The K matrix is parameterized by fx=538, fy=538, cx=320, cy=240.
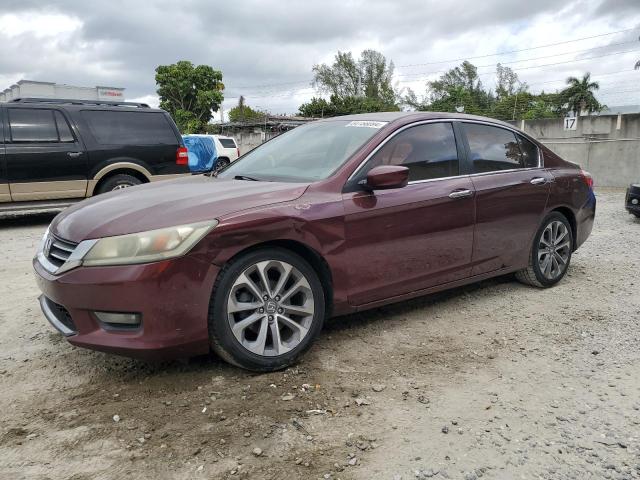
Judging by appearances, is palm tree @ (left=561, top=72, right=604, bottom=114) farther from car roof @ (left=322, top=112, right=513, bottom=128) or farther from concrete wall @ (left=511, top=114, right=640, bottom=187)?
car roof @ (left=322, top=112, right=513, bottom=128)

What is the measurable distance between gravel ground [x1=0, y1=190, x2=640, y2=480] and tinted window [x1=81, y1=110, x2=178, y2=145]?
472cm

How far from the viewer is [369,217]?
11.3ft

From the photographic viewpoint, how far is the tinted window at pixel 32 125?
7699 mm

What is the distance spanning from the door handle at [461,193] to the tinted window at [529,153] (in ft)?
3.09

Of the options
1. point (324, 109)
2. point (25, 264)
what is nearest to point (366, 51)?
point (324, 109)

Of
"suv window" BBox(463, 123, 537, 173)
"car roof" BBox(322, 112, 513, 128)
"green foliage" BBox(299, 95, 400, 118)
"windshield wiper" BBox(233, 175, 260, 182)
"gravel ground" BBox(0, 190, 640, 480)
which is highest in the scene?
"green foliage" BBox(299, 95, 400, 118)

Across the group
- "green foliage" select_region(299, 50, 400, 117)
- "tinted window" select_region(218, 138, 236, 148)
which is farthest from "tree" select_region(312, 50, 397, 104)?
"tinted window" select_region(218, 138, 236, 148)

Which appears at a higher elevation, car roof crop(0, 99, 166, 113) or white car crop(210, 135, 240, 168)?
car roof crop(0, 99, 166, 113)

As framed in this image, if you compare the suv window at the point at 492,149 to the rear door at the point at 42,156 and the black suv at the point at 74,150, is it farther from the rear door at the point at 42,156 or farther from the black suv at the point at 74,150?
the rear door at the point at 42,156

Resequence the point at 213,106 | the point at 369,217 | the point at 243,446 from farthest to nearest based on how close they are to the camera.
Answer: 1. the point at 213,106
2. the point at 369,217
3. the point at 243,446

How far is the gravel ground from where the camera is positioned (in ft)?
7.50

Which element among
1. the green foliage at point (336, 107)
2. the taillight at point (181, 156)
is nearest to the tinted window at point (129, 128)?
the taillight at point (181, 156)

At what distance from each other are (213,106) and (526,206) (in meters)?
44.7

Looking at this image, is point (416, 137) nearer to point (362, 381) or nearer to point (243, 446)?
point (362, 381)
